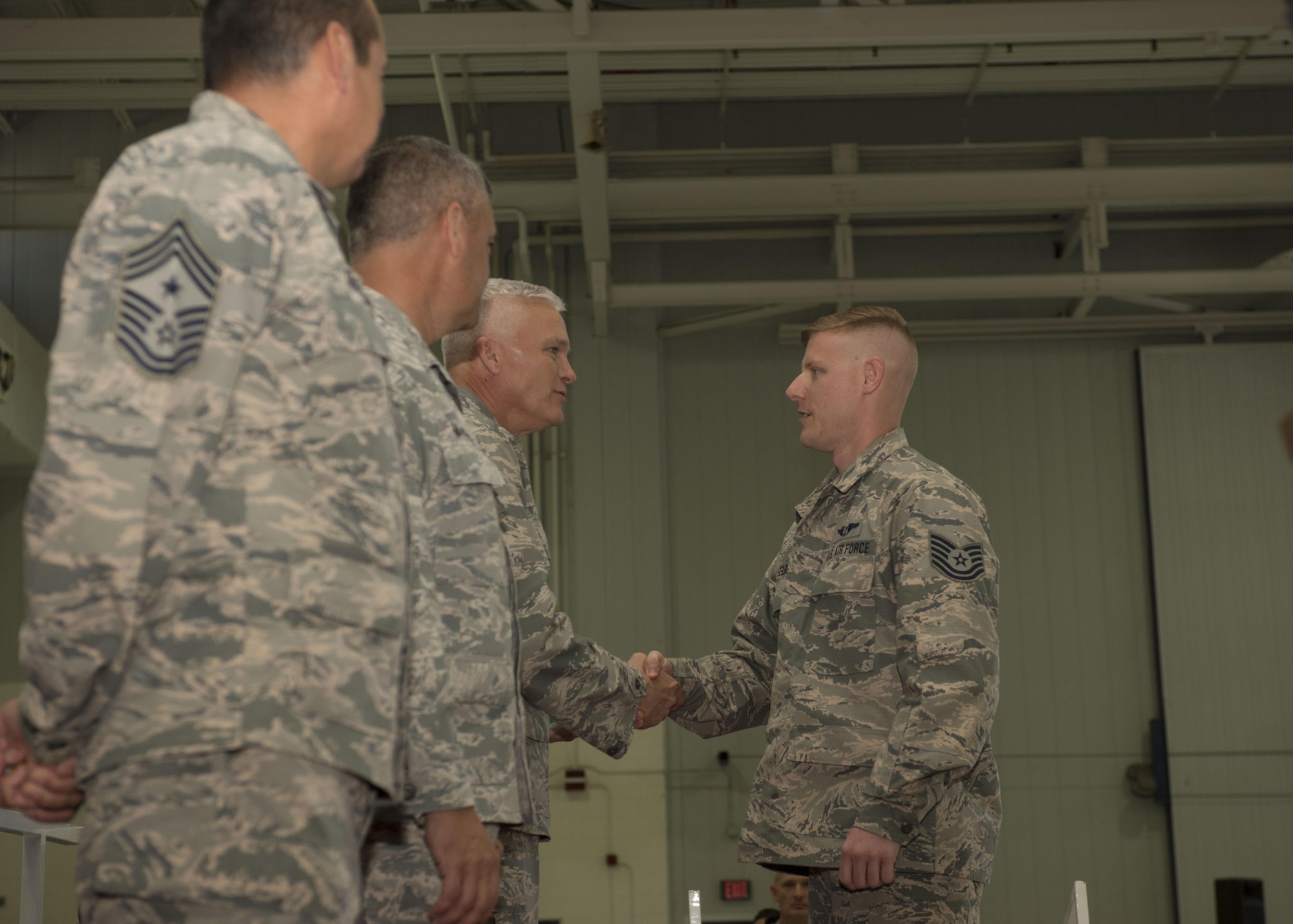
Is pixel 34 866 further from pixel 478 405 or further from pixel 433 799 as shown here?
pixel 433 799

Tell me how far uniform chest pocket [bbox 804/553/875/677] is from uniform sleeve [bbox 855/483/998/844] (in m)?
0.09

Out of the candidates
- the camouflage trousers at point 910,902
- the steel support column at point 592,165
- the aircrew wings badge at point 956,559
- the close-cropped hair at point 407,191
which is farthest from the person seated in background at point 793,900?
the close-cropped hair at point 407,191

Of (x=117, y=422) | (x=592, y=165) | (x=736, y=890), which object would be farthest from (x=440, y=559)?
(x=736, y=890)

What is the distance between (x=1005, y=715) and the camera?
768 cm

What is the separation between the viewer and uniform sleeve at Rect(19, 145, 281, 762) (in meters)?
Result: 1.13

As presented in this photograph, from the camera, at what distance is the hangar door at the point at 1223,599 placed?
733 cm

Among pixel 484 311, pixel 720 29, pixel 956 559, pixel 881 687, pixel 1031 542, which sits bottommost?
pixel 881 687

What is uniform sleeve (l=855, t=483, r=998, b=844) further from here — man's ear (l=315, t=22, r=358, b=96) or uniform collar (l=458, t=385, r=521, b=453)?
man's ear (l=315, t=22, r=358, b=96)

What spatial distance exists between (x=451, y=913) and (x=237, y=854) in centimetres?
50

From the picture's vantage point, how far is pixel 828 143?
7875 millimetres

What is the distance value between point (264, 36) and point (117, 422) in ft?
1.70

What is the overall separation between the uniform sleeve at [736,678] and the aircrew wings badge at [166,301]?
2213 millimetres

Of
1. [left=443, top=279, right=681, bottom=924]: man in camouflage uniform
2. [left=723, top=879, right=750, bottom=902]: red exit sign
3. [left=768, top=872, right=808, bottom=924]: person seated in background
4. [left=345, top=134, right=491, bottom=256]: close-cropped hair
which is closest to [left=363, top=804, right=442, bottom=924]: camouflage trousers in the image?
[left=443, top=279, right=681, bottom=924]: man in camouflage uniform

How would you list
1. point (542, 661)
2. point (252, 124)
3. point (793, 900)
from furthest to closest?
1. point (793, 900)
2. point (542, 661)
3. point (252, 124)
